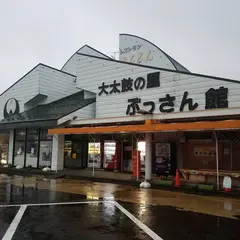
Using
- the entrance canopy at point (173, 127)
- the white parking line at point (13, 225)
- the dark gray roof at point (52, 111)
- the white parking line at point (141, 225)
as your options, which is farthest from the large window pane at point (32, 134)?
the white parking line at point (141, 225)

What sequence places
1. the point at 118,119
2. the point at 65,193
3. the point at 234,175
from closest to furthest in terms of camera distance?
the point at 65,193 → the point at 234,175 → the point at 118,119

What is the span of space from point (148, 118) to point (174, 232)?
9.80 m

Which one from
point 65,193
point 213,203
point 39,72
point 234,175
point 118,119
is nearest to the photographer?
point 213,203

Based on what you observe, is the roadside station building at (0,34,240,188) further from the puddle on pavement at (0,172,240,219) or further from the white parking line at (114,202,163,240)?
the white parking line at (114,202,163,240)

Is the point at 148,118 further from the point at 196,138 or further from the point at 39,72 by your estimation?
the point at 39,72

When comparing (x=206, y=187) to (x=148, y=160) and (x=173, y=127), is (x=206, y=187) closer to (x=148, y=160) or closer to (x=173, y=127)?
(x=173, y=127)

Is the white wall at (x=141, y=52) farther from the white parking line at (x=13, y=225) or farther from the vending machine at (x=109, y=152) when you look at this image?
the white parking line at (x=13, y=225)

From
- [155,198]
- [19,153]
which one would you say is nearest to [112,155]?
[19,153]

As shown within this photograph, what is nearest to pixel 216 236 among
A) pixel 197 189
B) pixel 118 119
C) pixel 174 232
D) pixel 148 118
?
pixel 174 232

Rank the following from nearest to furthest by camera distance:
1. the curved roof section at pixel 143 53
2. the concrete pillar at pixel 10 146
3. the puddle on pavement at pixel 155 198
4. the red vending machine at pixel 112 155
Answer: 1. the puddle on pavement at pixel 155 198
2. the red vending machine at pixel 112 155
3. the concrete pillar at pixel 10 146
4. the curved roof section at pixel 143 53

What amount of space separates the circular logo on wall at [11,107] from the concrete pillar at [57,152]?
762 centimetres

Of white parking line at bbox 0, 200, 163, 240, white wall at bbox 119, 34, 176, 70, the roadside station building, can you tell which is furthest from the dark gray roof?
white parking line at bbox 0, 200, 163, 240

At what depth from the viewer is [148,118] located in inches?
663

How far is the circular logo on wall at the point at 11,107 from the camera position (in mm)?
27734
